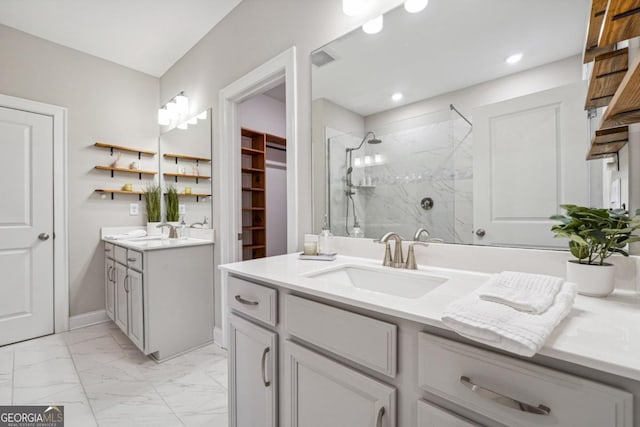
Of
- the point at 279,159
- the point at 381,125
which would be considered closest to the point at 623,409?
the point at 381,125

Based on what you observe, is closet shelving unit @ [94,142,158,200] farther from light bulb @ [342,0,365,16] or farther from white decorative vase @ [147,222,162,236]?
light bulb @ [342,0,365,16]

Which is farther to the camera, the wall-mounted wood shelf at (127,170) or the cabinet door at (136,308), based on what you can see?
the wall-mounted wood shelf at (127,170)

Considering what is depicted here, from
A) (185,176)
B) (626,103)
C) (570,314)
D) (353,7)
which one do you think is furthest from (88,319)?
(626,103)

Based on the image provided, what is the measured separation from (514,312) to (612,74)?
26.5 inches

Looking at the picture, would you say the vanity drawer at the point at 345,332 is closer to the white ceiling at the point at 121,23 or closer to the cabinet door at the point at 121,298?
the cabinet door at the point at 121,298

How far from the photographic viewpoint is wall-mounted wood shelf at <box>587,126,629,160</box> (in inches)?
31.6

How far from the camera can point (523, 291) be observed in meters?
0.69

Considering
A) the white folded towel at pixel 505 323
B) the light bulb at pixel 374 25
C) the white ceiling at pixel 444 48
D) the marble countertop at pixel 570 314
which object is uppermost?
the light bulb at pixel 374 25

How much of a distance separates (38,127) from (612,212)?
3865mm

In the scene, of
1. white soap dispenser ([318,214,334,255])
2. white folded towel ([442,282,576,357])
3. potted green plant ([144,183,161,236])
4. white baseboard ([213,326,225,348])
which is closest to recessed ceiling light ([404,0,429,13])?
white soap dispenser ([318,214,334,255])

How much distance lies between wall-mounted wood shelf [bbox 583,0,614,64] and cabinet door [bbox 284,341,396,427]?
1.06 meters

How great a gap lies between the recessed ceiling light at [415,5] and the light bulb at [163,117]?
268 cm

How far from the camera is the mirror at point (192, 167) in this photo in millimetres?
2520

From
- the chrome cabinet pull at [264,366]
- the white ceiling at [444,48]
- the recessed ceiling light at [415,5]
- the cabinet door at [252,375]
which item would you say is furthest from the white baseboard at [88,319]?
the recessed ceiling light at [415,5]
